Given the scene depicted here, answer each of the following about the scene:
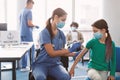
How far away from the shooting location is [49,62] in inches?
101

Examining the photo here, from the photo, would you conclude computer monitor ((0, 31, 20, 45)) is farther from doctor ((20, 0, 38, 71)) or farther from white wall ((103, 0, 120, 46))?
white wall ((103, 0, 120, 46))

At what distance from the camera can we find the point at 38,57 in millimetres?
2570

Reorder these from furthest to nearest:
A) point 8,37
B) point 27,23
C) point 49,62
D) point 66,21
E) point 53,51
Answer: point 66,21, point 27,23, point 8,37, point 49,62, point 53,51

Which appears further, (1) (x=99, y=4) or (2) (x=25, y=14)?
(1) (x=99, y=4)

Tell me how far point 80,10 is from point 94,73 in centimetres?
386

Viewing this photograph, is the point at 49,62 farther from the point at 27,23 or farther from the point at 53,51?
the point at 27,23

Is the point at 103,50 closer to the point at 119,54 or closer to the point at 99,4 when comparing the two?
the point at 119,54

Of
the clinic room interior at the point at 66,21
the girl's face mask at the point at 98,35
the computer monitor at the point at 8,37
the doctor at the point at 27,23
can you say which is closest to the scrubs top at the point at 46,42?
the girl's face mask at the point at 98,35

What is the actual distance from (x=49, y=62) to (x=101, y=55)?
1.85ft

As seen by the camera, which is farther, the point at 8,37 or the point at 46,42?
the point at 8,37

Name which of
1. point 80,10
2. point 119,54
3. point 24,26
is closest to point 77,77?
point 24,26

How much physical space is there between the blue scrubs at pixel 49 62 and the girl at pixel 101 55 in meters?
0.14

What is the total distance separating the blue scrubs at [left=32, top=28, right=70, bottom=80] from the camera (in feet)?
8.13

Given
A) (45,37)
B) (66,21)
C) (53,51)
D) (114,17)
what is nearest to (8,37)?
(45,37)
